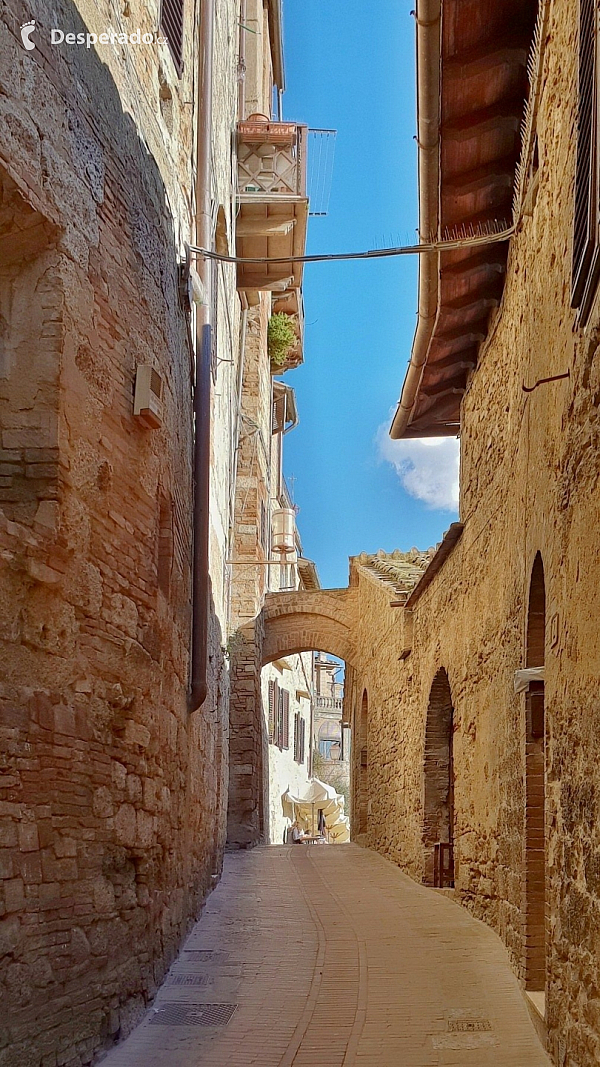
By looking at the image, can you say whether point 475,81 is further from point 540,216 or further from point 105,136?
point 105,136

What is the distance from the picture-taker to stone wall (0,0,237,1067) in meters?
4.87

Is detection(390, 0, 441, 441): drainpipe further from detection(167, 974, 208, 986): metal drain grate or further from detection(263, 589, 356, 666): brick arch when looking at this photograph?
detection(263, 589, 356, 666): brick arch

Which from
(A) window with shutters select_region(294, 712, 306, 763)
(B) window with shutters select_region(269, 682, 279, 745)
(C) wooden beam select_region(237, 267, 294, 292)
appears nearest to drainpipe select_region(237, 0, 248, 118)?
(C) wooden beam select_region(237, 267, 294, 292)

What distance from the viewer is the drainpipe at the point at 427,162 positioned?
6934 millimetres

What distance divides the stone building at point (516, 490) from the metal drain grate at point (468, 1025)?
47 cm

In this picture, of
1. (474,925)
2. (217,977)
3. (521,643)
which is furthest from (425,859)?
(521,643)

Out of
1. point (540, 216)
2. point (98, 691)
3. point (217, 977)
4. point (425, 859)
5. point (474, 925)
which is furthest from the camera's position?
point (425, 859)

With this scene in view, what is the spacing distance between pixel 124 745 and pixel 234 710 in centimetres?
1210

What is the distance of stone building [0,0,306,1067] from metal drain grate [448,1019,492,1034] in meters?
1.83

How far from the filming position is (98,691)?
580 centimetres

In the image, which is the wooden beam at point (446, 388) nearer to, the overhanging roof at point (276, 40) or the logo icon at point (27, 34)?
the logo icon at point (27, 34)

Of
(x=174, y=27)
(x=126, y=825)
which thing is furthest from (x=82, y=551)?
(x=174, y=27)

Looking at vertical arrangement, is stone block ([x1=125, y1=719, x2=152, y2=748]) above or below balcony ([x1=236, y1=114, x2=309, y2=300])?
below

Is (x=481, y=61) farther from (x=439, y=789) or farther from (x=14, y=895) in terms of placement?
(x=439, y=789)
